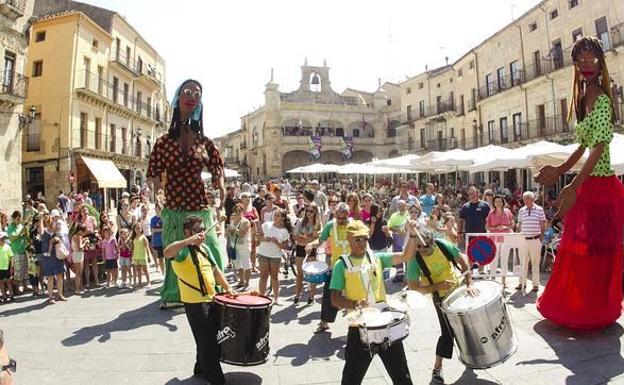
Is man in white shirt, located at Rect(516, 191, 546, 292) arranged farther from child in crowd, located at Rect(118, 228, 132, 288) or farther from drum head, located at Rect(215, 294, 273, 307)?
child in crowd, located at Rect(118, 228, 132, 288)

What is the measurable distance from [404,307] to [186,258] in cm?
201

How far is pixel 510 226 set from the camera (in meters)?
8.02

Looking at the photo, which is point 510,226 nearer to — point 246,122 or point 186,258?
point 186,258

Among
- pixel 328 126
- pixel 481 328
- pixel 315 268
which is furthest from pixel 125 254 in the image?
pixel 328 126

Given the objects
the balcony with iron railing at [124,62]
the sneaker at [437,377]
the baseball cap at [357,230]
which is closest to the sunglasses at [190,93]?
the baseball cap at [357,230]

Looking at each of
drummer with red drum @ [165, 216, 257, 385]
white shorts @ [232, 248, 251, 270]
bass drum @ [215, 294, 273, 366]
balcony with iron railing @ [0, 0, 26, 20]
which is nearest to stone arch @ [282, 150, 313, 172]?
balcony with iron railing @ [0, 0, 26, 20]

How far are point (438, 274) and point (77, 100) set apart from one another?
2437cm

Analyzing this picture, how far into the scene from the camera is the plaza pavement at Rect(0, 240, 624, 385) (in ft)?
12.7

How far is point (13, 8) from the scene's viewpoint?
631 inches

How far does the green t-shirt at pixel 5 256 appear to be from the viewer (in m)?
7.29

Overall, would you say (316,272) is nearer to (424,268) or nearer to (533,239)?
(424,268)

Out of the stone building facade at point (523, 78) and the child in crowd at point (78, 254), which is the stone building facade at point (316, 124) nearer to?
the stone building facade at point (523, 78)

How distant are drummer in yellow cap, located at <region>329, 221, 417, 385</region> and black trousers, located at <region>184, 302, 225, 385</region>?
1.22 metres

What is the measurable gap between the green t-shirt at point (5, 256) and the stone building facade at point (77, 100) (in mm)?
13842
